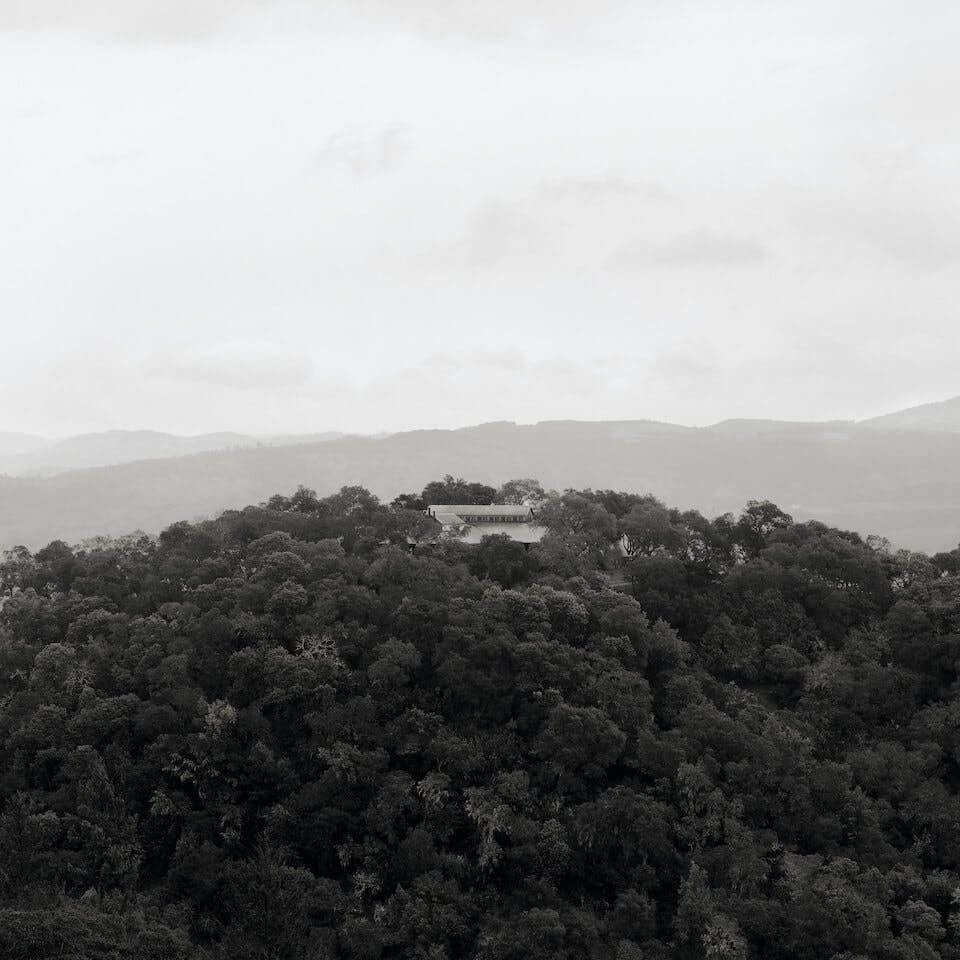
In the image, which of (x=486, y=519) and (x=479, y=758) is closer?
(x=479, y=758)

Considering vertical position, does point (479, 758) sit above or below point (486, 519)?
below

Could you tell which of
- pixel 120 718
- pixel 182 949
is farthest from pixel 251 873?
pixel 120 718

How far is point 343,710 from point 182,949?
1032 cm

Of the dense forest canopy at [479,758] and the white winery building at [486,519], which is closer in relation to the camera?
the dense forest canopy at [479,758]

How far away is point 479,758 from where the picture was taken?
3334 cm

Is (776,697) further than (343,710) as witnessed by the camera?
Yes

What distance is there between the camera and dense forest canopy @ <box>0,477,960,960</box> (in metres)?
28.4

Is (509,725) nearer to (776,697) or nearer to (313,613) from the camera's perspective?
(313,613)

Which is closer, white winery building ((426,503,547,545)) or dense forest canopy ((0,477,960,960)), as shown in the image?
dense forest canopy ((0,477,960,960))

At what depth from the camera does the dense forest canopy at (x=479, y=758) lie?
28.4 m

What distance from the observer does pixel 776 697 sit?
40.7 meters

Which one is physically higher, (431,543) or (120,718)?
(431,543)

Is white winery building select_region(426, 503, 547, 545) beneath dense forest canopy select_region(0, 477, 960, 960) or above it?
above

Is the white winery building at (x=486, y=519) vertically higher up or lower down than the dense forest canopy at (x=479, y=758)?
higher up
